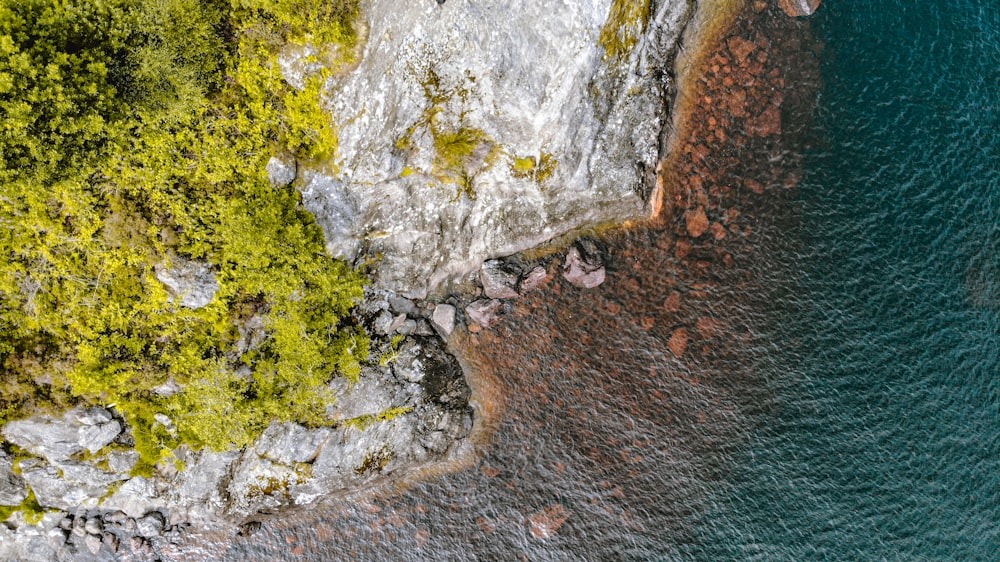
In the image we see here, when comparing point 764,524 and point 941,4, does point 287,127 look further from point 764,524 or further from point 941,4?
point 941,4

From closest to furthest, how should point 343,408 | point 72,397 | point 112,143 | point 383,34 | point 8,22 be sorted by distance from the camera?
1. point 8,22
2. point 112,143
3. point 383,34
4. point 72,397
5. point 343,408

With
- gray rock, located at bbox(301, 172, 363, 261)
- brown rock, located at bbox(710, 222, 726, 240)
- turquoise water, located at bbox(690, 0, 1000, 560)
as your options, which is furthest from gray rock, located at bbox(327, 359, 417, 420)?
brown rock, located at bbox(710, 222, 726, 240)

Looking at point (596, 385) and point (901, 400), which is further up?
point (901, 400)

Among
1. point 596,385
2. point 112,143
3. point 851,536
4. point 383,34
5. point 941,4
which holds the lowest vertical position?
point 851,536

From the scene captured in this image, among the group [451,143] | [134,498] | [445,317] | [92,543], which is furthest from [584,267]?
[92,543]

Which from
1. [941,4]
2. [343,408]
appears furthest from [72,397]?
[941,4]

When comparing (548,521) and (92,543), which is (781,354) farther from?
(92,543)
